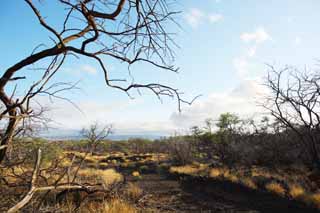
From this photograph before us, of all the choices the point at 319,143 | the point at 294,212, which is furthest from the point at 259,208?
the point at 319,143

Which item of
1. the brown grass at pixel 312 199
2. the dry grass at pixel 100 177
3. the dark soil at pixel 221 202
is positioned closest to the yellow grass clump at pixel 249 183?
the dark soil at pixel 221 202

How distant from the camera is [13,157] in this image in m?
4.19

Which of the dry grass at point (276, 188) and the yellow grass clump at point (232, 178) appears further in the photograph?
the yellow grass clump at point (232, 178)

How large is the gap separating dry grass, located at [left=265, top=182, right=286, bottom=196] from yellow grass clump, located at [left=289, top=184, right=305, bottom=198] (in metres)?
0.32

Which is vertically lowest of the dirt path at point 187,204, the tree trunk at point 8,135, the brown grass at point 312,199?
the dirt path at point 187,204

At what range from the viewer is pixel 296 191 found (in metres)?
9.91

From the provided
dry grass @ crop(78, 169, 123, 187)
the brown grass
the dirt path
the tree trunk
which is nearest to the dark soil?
the dirt path

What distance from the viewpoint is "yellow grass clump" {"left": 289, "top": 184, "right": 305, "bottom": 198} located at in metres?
9.66

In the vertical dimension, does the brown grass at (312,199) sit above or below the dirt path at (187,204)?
above

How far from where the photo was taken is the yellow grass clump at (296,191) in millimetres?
9659

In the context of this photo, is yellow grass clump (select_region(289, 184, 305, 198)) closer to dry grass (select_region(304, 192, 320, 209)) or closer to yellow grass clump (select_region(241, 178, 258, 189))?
dry grass (select_region(304, 192, 320, 209))

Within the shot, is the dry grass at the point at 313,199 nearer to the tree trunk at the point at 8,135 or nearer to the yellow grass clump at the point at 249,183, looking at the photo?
the yellow grass clump at the point at 249,183

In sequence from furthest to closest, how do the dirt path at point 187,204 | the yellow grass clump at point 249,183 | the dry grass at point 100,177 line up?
the yellow grass clump at point 249,183 < the dry grass at point 100,177 < the dirt path at point 187,204

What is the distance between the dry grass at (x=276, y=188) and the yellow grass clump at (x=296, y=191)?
1.05 ft
